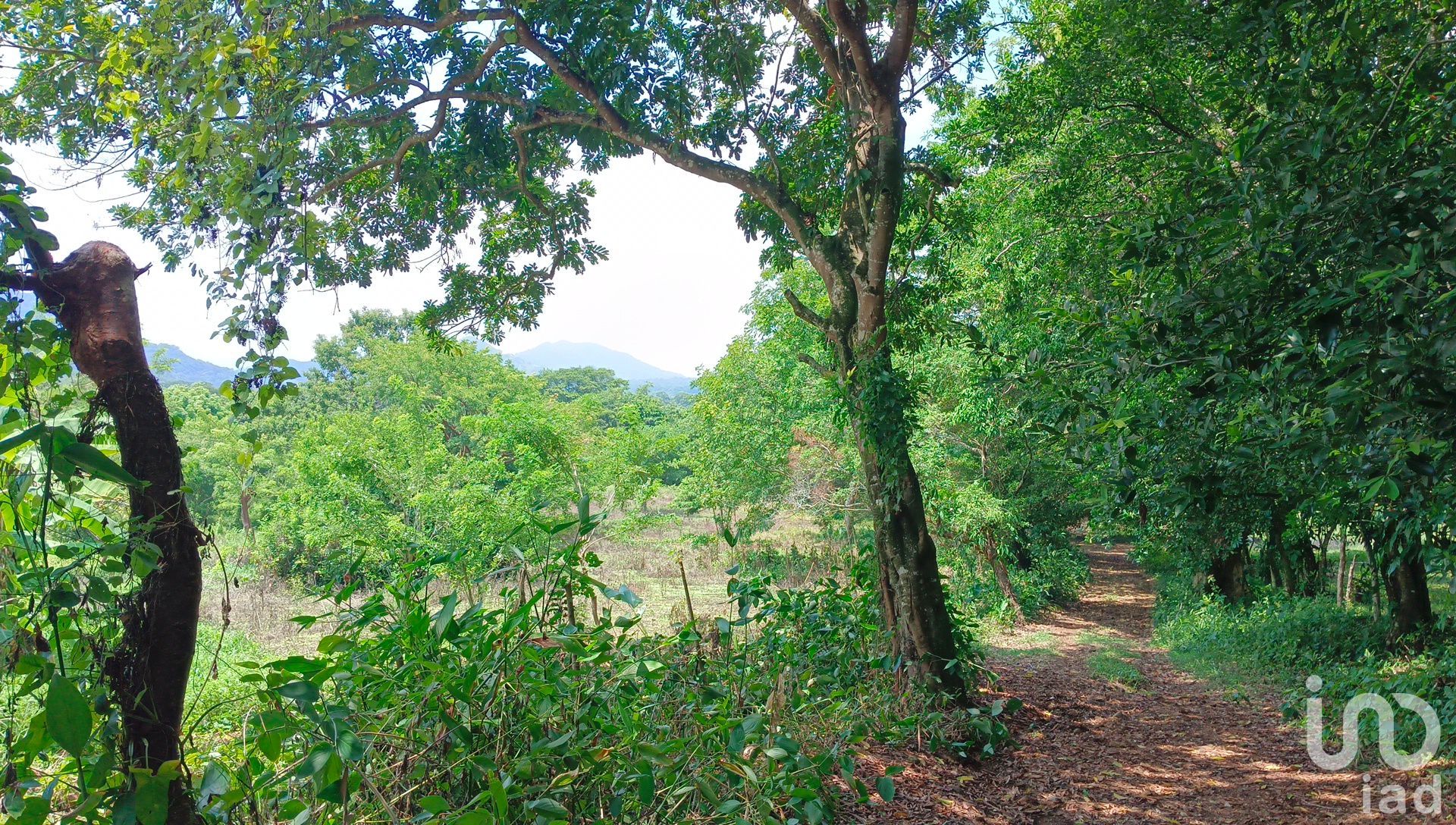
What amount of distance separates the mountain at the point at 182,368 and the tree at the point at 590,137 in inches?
28.8

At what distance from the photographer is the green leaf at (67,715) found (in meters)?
1.06

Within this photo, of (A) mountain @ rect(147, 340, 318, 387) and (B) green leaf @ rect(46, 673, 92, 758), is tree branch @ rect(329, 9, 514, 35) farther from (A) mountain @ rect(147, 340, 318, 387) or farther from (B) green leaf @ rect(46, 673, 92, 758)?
(B) green leaf @ rect(46, 673, 92, 758)

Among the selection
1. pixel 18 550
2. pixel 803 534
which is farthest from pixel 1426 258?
pixel 803 534

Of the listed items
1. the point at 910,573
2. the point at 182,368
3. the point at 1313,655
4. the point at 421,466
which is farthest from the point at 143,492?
the point at 182,368

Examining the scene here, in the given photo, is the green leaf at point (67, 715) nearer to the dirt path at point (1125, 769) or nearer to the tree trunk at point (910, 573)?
the dirt path at point (1125, 769)

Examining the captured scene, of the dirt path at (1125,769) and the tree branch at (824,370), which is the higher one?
the tree branch at (824,370)

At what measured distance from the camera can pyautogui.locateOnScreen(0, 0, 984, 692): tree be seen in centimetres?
477

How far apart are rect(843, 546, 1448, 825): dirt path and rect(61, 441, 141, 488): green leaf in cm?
302

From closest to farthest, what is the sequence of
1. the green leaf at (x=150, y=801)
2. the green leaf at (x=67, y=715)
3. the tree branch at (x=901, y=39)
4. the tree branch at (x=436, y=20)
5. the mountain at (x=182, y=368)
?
the green leaf at (x=67, y=715), the green leaf at (x=150, y=801), the mountain at (x=182, y=368), the tree branch at (x=436, y=20), the tree branch at (x=901, y=39)

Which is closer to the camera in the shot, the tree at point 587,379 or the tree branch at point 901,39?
the tree branch at point 901,39

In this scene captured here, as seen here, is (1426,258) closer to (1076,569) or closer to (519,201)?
(519,201)

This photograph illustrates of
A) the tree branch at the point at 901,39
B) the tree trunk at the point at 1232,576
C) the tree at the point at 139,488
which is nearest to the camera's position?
the tree at the point at 139,488

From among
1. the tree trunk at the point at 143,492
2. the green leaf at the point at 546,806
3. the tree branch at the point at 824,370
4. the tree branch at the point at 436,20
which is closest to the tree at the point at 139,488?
the tree trunk at the point at 143,492

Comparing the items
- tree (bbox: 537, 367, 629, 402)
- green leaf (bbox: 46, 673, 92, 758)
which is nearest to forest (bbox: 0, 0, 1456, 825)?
green leaf (bbox: 46, 673, 92, 758)
